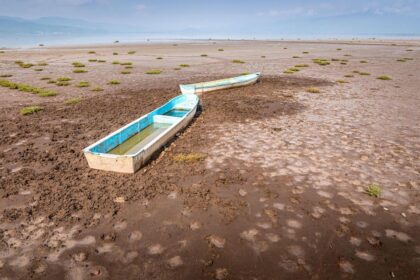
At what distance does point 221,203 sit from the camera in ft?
24.5

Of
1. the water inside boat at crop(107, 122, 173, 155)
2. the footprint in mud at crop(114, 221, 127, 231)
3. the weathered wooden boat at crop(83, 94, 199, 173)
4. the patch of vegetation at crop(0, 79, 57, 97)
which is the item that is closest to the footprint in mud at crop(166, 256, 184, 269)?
the footprint in mud at crop(114, 221, 127, 231)

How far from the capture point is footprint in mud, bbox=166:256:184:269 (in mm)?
5506

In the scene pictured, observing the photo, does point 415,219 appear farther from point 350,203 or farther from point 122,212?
point 122,212

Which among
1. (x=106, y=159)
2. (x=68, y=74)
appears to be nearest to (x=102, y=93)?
(x=68, y=74)

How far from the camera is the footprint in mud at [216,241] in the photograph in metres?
6.04

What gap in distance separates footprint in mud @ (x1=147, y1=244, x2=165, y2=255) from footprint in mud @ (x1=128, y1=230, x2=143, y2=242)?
1.32 feet

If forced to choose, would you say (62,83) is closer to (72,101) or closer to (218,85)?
(72,101)

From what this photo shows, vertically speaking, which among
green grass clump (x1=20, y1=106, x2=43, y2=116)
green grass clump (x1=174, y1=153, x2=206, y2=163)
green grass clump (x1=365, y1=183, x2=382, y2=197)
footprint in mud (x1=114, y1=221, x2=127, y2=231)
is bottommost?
footprint in mud (x1=114, y1=221, x2=127, y2=231)

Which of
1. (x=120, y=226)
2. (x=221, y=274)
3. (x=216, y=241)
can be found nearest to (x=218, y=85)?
(x=120, y=226)

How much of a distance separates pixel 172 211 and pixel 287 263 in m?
2.86

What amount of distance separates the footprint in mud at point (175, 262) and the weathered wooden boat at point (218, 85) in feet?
46.7

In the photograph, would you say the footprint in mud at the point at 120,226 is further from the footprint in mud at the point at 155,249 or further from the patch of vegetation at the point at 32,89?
the patch of vegetation at the point at 32,89

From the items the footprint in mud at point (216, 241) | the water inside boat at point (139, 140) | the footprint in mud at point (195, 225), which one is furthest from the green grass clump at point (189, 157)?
the footprint in mud at point (216, 241)

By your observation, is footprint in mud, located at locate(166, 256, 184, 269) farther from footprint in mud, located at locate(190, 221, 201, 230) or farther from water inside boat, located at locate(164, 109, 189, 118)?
water inside boat, located at locate(164, 109, 189, 118)
